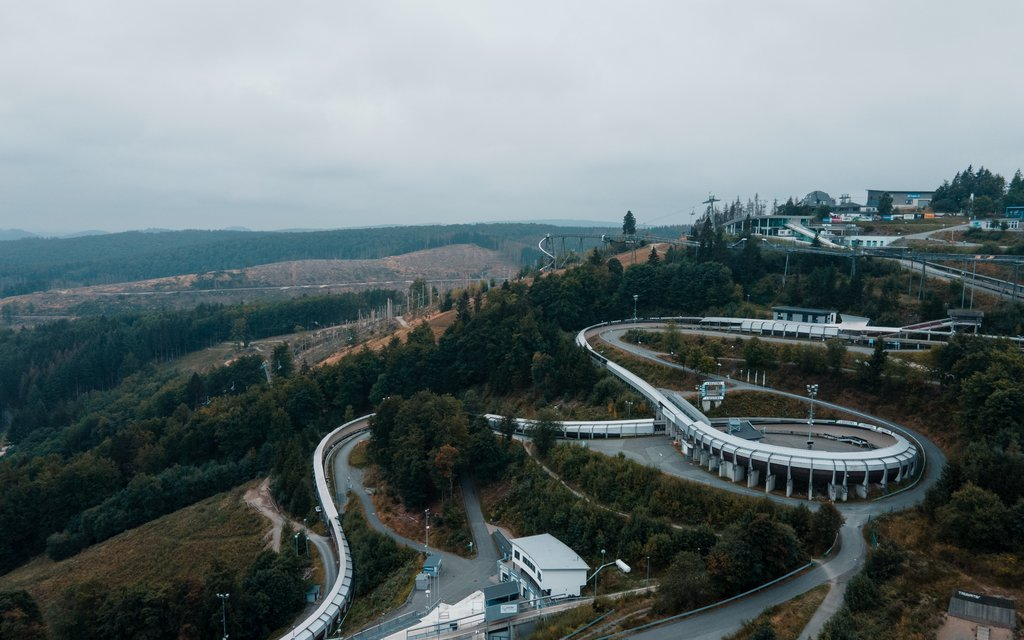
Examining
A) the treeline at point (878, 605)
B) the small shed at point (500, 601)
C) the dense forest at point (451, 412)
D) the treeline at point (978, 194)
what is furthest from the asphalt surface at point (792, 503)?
the treeline at point (978, 194)

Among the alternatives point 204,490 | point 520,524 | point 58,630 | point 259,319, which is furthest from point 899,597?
point 259,319

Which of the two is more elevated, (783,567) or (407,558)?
(783,567)

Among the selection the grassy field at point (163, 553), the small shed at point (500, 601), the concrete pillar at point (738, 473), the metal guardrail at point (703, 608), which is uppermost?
the concrete pillar at point (738, 473)

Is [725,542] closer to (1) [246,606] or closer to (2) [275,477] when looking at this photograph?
(1) [246,606]

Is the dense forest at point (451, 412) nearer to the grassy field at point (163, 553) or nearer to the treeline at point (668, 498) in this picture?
the treeline at point (668, 498)

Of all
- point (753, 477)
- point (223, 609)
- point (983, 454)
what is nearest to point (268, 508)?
point (223, 609)

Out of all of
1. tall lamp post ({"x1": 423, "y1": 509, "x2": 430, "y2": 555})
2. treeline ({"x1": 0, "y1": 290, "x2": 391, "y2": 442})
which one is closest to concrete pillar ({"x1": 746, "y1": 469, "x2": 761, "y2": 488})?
tall lamp post ({"x1": 423, "y1": 509, "x2": 430, "y2": 555})

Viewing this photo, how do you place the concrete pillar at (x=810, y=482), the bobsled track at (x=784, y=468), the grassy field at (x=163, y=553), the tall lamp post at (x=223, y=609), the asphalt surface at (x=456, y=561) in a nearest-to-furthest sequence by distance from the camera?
the bobsled track at (x=784, y=468), the tall lamp post at (x=223, y=609), the concrete pillar at (x=810, y=482), the asphalt surface at (x=456, y=561), the grassy field at (x=163, y=553)
